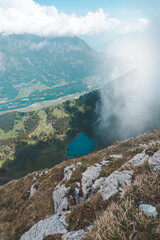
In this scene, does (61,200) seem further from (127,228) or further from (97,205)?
(127,228)

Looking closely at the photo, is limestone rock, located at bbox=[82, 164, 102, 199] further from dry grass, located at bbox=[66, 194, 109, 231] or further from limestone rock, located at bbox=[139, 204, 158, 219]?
limestone rock, located at bbox=[139, 204, 158, 219]

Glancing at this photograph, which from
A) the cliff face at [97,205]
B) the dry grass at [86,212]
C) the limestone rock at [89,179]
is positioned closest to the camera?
the cliff face at [97,205]

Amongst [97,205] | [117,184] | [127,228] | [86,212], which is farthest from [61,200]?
[127,228]

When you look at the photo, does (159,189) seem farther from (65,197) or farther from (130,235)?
(65,197)

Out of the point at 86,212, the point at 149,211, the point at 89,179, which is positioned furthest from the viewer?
the point at 89,179

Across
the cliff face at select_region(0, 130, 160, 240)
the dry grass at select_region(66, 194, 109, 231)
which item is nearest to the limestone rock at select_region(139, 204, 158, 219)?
the cliff face at select_region(0, 130, 160, 240)

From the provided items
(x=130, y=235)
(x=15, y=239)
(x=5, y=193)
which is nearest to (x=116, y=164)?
(x=15, y=239)

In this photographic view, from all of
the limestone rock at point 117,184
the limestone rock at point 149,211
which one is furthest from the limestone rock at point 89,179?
the limestone rock at point 149,211

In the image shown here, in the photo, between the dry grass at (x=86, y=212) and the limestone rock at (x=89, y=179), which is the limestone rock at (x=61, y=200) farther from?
the dry grass at (x=86, y=212)
